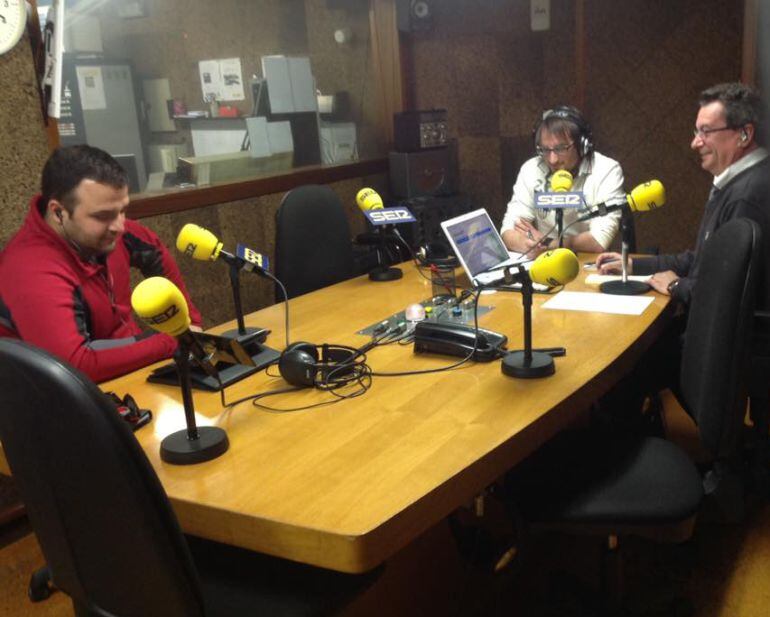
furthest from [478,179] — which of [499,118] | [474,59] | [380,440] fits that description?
[380,440]

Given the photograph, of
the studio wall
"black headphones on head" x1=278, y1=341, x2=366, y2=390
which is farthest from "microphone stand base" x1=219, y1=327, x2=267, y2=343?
the studio wall

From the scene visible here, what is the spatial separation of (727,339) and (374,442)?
0.74 meters

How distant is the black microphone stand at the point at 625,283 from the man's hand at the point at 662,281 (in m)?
0.03

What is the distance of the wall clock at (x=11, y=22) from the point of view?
7.87 feet

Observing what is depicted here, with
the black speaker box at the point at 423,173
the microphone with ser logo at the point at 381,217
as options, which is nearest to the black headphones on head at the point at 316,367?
the microphone with ser logo at the point at 381,217

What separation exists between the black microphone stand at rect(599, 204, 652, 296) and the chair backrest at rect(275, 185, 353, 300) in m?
1.15

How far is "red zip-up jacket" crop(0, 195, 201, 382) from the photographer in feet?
6.05

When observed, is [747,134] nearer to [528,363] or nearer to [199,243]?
[528,363]

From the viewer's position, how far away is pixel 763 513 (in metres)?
2.34

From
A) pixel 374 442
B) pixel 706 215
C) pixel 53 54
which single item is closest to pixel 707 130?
pixel 706 215

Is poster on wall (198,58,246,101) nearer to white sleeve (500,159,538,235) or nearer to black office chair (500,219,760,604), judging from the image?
white sleeve (500,159,538,235)

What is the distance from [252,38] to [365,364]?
10.1ft

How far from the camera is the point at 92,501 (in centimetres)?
104

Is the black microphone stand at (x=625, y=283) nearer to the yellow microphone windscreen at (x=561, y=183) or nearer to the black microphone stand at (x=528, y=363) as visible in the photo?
the yellow microphone windscreen at (x=561, y=183)
